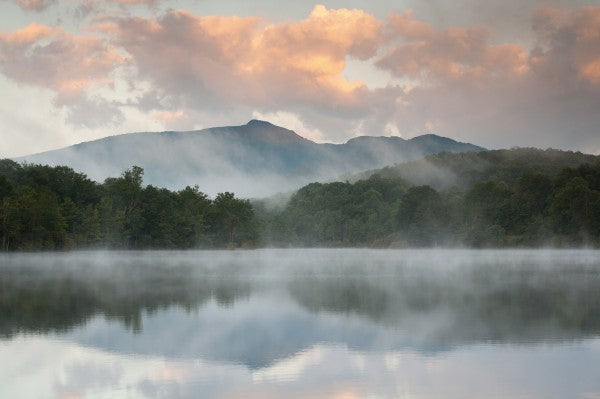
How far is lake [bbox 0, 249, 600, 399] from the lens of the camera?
612 inches

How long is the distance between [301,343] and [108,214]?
103 meters

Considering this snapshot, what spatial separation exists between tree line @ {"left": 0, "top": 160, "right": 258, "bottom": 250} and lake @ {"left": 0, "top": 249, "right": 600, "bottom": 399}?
205 feet

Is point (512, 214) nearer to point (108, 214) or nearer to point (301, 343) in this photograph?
point (108, 214)

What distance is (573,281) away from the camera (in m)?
43.9

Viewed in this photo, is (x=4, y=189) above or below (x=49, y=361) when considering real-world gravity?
above

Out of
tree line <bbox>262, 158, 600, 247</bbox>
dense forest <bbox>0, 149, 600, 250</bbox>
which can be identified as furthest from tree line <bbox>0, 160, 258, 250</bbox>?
tree line <bbox>262, 158, 600, 247</bbox>

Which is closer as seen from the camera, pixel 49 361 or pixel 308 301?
pixel 49 361

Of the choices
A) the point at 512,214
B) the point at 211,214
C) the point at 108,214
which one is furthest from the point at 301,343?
the point at 512,214

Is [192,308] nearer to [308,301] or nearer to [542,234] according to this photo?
[308,301]

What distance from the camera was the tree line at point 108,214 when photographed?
97.1 metres

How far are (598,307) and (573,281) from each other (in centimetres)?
1502

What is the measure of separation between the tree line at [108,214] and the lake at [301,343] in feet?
205

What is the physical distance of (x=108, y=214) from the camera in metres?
120

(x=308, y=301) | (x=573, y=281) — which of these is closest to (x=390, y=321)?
(x=308, y=301)
